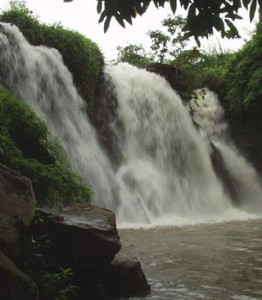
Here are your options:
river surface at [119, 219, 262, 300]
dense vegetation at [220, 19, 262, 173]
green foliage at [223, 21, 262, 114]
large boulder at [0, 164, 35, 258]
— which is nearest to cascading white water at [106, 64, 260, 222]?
dense vegetation at [220, 19, 262, 173]

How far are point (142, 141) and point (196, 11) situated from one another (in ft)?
31.0

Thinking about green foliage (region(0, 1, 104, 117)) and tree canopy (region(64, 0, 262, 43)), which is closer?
tree canopy (region(64, 0, 262, 43))

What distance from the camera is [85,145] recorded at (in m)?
10.2

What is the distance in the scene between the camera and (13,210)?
3.36 m

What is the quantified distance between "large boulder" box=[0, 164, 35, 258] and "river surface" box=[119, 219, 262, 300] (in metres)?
1.20

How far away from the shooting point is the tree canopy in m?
2.65

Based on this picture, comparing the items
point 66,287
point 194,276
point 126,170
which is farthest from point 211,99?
point 66,287

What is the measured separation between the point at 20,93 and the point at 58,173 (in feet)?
15.0

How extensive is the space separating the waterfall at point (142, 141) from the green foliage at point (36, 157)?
3.26 metres

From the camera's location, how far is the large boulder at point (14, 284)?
2756mm

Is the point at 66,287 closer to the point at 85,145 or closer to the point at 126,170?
the point at 85,145

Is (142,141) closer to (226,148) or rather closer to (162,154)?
(162,154)

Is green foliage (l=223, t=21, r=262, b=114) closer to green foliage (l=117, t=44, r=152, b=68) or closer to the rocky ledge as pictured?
green foliage (l=117, t=44, r=152, b=68)

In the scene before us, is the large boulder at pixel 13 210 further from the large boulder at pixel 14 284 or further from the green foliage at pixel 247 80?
the green foliage at pixel 247 80
